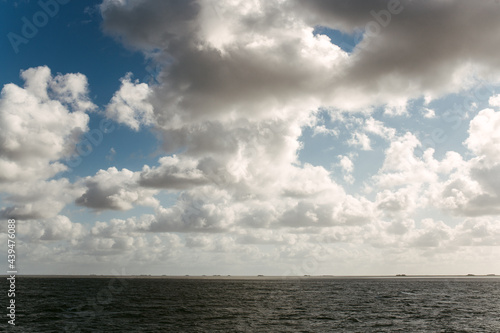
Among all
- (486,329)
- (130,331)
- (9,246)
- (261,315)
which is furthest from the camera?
(261,315)

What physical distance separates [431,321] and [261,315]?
106ft

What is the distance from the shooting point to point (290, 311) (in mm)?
82875

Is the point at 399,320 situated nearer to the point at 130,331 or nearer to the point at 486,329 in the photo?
the point at 486,329

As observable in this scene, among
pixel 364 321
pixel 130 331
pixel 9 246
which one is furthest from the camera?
pixel 364 321

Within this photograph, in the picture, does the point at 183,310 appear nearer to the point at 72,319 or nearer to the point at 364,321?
the point at 72,319

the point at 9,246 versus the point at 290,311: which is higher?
the point at 9,246

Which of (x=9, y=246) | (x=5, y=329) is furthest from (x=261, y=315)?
(x=9, y=246)

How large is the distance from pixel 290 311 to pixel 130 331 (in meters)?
38.5

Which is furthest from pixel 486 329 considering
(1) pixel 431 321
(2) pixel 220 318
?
(2) pixel 220 318

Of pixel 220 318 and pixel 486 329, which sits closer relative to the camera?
pixel 486 329

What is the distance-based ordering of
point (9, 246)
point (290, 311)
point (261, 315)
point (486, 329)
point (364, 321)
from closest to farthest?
1. point (9, 246)
2. point (486, 329)
3. point (364, 321)
4. point (261, 315)
5. point (290, 311)

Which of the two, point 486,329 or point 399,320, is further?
point 399,320

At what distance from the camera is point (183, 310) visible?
8331 centimetres

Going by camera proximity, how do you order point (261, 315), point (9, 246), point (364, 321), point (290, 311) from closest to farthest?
point (9, 246)
point (364, 321)
point (261, 315)
point (290, 311)
